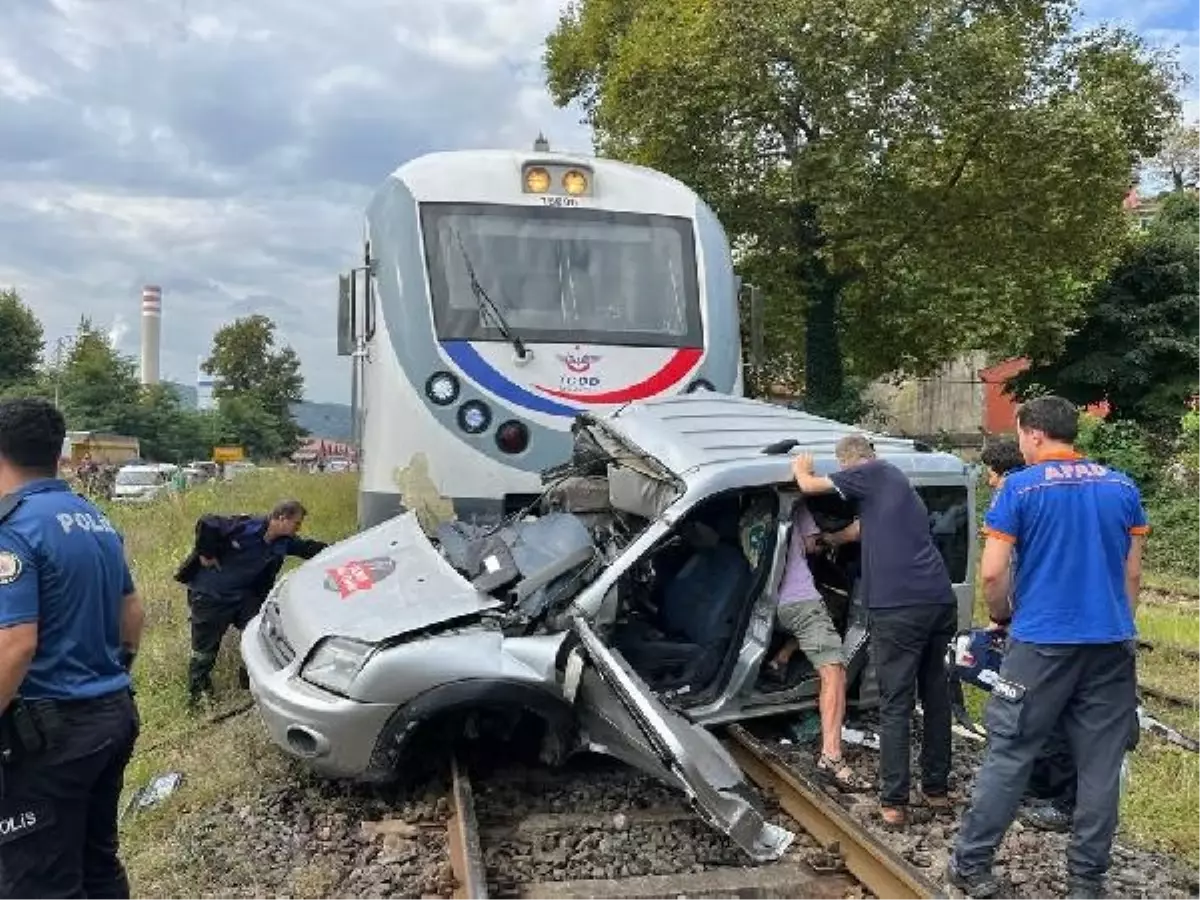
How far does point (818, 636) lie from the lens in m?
5.69

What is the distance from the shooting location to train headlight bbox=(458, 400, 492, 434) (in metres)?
8.02

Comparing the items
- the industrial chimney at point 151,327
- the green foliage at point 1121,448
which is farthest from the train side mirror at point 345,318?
the industrial chimney at point 151,327

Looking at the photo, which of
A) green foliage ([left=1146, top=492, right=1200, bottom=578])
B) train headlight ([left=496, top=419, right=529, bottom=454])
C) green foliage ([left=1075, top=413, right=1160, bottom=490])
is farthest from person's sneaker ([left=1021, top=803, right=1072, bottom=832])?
green foliage ([left=1075, top=413, right=1160, bottom=490])

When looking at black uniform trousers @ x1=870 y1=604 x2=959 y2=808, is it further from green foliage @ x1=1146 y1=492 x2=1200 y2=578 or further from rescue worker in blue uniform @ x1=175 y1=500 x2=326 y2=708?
green foliage @ x1=1146 y1=492 x2=1200 y2=578

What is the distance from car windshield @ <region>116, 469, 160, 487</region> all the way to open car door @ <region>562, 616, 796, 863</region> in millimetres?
34412

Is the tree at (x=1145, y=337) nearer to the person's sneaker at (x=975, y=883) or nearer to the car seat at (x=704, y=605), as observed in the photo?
the car seat at (x=704, y=605)

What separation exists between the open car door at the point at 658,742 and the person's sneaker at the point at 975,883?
58 centimetres

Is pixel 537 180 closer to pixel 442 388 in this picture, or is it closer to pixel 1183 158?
pixel 442 388

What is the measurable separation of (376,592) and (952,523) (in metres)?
2.86

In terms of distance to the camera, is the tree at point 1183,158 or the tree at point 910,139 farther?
the tree at point 1183,158

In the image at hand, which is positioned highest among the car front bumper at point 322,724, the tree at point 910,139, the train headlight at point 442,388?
the tree at point 910,139

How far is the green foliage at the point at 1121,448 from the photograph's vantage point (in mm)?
19875

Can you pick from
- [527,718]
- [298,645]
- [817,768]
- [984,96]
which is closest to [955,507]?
[817,768]

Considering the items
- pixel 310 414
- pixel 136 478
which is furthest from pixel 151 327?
pixel 136 478
